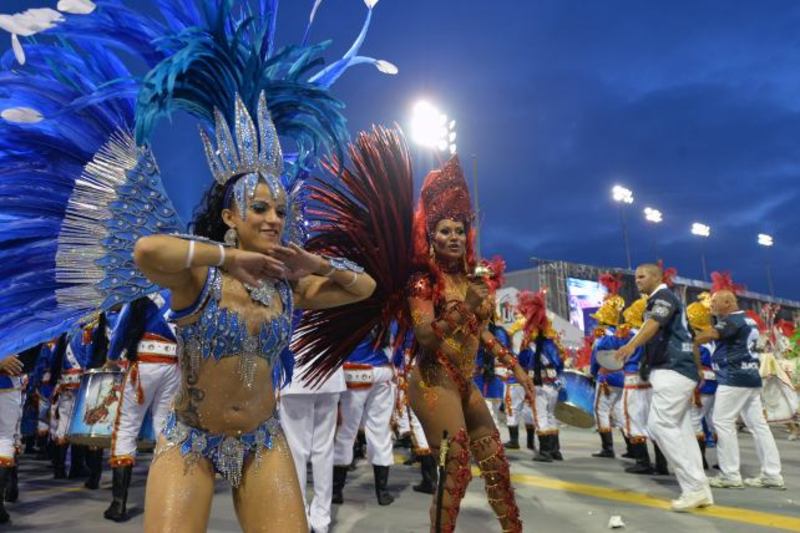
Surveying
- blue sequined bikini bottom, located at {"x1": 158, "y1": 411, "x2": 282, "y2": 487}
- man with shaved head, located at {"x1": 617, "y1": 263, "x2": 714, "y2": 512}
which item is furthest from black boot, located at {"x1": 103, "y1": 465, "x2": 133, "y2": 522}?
man with shaved head, located at {"x1": 617, "y1": 263, "x2": 714, "y2": 512}

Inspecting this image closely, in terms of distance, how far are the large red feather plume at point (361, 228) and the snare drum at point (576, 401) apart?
3591 millimetres

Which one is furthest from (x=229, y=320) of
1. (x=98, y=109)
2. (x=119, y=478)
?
(x=119, y=478)

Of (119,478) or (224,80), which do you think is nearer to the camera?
(224,80)

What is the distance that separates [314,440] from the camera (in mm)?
4594

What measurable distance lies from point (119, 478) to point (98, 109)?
3.30 meters

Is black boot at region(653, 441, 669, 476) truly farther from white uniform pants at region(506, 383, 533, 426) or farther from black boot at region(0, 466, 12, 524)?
black boot at region(0, 466, 12, 524)

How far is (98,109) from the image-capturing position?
2.69 metres

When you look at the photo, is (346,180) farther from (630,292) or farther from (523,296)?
(630,292)

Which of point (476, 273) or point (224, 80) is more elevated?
point (224, 80)

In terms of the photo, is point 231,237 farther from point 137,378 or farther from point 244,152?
point 137,378

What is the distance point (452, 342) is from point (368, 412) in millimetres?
2552

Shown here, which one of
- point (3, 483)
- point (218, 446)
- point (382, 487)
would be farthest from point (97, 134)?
point (382, 487)

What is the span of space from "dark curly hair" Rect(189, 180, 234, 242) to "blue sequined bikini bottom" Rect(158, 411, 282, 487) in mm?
793

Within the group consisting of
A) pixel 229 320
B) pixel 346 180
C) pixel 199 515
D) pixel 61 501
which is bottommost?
pixel 61 501
